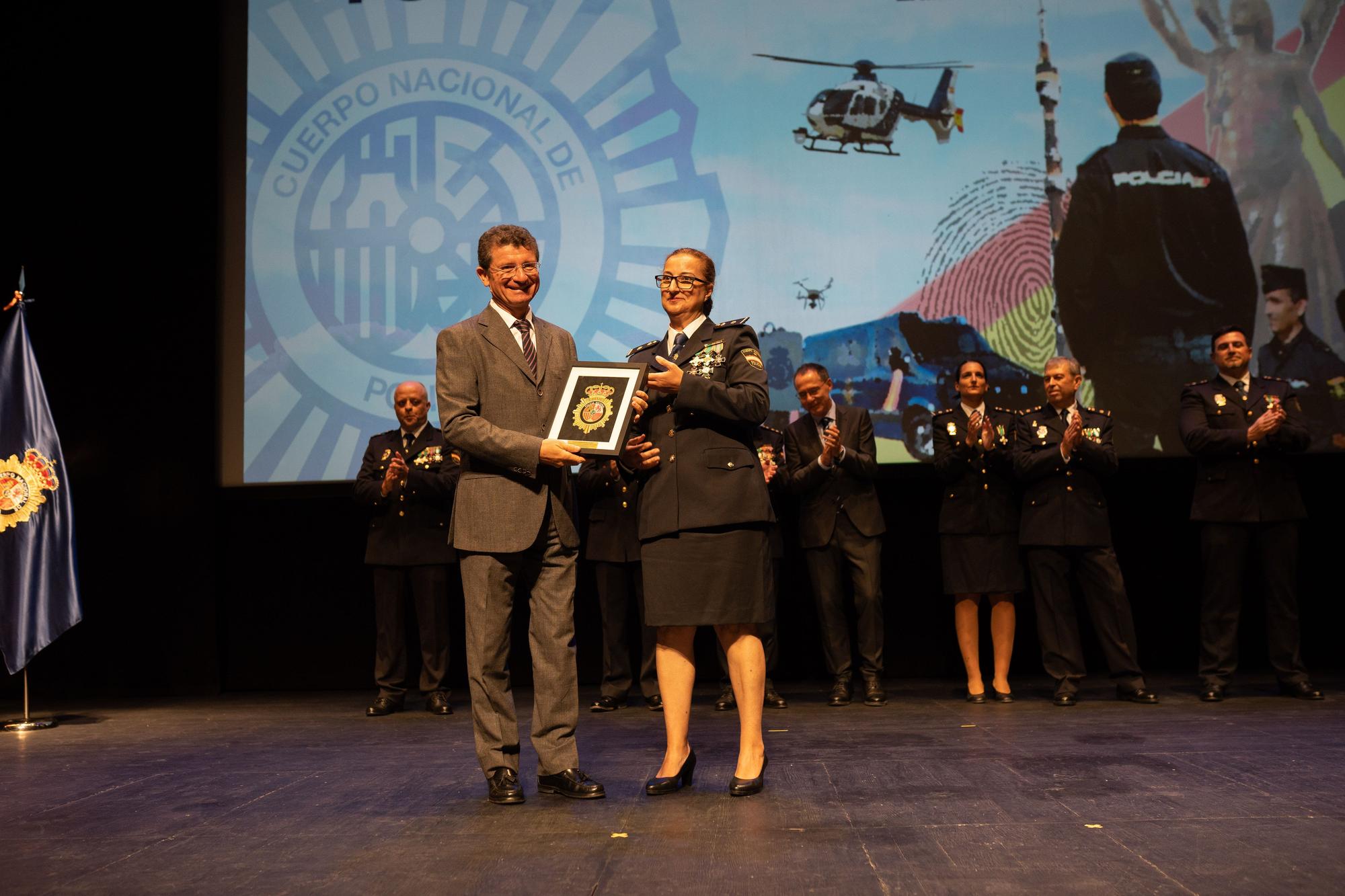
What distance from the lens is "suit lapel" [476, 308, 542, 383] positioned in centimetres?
305

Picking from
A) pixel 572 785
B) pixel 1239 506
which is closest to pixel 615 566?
pixel 572 785

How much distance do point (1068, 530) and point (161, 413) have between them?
4736mm

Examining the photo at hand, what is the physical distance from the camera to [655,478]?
3078 mm

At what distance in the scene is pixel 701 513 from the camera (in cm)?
298

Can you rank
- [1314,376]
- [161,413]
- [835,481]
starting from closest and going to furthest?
1. [835,481]
2. [1314,376]
3. [161,413]

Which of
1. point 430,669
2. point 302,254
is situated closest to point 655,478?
point 430,669

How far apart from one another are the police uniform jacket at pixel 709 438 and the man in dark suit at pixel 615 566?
195cm

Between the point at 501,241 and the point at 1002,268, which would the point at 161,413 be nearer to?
the point at 501,241

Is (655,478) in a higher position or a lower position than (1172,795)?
higher

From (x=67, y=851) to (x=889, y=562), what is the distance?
167 inches

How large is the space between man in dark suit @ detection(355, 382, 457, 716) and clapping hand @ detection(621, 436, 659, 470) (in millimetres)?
2187

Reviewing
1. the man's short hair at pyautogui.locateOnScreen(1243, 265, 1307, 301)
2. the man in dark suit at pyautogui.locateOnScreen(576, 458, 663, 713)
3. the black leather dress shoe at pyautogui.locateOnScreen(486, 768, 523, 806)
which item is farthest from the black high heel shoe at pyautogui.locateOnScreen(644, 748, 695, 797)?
the man's short hair at pyautogui.locateOnScreen(1243, 265, 1307, 301)

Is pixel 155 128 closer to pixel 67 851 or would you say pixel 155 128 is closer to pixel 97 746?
pixel 97 746

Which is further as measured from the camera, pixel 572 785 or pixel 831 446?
pixel 831 446
